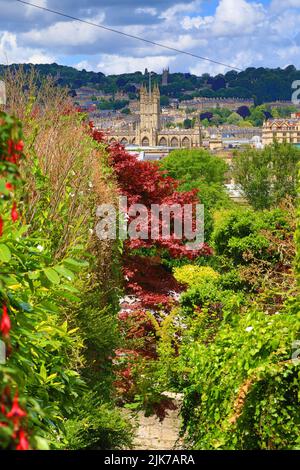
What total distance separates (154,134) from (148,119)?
36.9ft

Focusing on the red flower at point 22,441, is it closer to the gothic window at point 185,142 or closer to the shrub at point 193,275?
the shrub at point 193,275

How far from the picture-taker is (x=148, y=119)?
574 ft

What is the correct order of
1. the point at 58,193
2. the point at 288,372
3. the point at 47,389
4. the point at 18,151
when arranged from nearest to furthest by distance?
1. the point at 18,151
2. the point at 47,389
3. the point at 288,372
4. the point at 58,193

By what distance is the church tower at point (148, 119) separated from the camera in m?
164

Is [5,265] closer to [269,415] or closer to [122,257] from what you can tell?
[269,415]

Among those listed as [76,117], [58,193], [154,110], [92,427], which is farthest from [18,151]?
[154,110]

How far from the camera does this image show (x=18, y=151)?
2957 mm

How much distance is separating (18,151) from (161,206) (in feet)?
45.2

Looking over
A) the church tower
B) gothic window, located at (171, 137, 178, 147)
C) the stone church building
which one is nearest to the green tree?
the stone church building

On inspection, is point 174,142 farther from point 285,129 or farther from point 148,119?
point 285,129

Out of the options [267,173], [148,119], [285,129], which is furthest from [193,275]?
[148,119]

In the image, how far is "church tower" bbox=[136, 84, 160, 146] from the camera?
16450 cm

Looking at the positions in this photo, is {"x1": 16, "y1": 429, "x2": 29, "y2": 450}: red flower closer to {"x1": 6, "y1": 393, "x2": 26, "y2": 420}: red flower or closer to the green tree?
{"x1": 6, "y1": 393, "x2": 26, "y2": 420}: red flower

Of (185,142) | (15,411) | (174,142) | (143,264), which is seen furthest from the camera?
(174,142)
